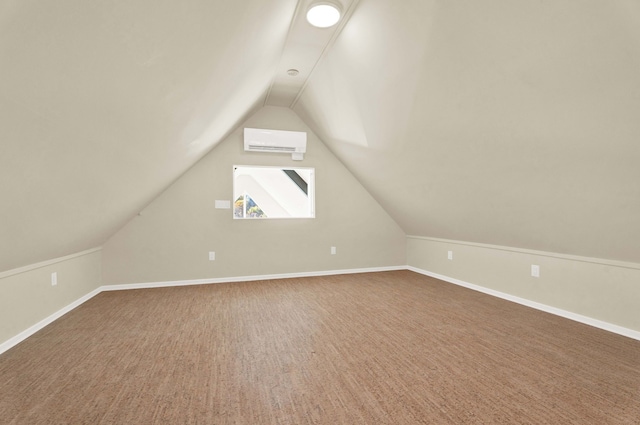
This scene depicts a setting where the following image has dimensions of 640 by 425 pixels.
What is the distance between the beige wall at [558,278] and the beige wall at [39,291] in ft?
15.4

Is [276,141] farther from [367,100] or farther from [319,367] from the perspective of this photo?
[319,367]

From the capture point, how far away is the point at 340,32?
9.12 ft

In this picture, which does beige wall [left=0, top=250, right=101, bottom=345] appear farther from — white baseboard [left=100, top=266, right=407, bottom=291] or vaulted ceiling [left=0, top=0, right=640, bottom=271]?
white baseboard [left=100, top=266, right=407, bottom=291]

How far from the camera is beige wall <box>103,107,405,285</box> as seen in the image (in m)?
4.42

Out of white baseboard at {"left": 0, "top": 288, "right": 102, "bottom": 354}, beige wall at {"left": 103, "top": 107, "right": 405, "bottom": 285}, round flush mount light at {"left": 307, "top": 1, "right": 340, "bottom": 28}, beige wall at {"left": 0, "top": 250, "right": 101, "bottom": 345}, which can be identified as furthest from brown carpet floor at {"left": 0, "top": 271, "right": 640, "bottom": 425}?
round flush mount light at {"left": 307, "top": 1, "right": 340, "bottom": 28}

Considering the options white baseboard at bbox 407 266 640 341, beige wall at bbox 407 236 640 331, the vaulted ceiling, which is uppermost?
the vaulted ceiling

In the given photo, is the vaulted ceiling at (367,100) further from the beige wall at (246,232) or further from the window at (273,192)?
the window at (273,192)

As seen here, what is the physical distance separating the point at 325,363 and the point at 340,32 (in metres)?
2.63

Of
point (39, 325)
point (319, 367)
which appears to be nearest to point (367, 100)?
point (319, 367)

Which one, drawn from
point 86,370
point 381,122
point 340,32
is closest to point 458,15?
point 340,32

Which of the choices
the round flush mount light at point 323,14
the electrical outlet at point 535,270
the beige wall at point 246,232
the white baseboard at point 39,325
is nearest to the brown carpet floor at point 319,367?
the white baseboard at point 39,325

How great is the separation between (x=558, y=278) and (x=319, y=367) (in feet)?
8.73

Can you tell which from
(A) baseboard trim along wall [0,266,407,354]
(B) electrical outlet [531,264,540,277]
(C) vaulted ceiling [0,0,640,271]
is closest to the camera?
(C) vaulted ceiling [0,0,640,271]

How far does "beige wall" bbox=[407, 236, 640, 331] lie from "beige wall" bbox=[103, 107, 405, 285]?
142cm
